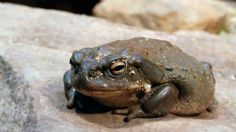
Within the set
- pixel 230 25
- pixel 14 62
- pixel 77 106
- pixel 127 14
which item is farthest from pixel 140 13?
pixel 77 106

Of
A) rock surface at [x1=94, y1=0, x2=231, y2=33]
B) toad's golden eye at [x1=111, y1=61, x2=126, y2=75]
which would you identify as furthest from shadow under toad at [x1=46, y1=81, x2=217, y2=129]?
rock surface at [x1=94, y1=0, x2=231, y2=33]

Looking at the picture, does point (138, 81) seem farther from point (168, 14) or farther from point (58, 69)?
point (168, 14)

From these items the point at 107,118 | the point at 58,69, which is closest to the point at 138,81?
the point at 107,118

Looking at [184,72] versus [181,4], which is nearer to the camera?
[184,72]

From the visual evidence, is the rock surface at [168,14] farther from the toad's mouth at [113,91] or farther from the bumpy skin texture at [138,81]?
the toad's mouth at [113,91]

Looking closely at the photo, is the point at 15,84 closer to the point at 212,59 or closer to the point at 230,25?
the point at 212,59

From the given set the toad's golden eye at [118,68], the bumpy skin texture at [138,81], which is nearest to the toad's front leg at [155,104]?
the bumpy skin texture at [138,81]
